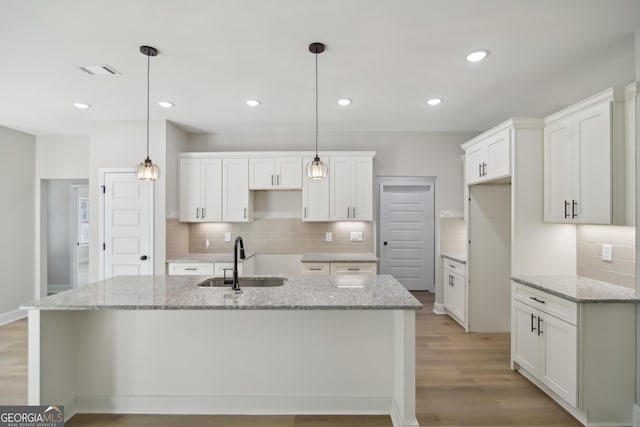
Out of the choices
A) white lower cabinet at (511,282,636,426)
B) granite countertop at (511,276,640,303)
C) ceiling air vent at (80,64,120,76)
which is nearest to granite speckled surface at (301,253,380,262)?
granite countertop at (511,276,640,303)

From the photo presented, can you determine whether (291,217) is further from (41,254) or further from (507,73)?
(41,254)

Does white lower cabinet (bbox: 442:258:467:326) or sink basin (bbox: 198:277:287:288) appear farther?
→ white lower cabinet (bbox: 442:258:467:326)

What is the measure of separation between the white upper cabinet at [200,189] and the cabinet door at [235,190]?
0.07 meters

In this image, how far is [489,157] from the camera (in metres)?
3.53

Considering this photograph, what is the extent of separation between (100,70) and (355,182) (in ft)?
10.1

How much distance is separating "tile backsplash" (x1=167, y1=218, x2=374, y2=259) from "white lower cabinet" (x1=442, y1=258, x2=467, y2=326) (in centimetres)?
112

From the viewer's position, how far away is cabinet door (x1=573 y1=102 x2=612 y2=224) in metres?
2.38

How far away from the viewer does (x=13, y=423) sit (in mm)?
2039

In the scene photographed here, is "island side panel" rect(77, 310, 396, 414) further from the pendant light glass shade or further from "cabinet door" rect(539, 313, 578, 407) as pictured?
"cabinet door" rect(539, 313, 578, 407)

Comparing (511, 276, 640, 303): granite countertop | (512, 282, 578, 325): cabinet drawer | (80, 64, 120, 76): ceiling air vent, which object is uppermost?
(80, 64, 120, 76): ceiling air vent

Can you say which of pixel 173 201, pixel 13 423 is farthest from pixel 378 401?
pixel 173 201

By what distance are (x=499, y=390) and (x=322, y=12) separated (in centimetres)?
323

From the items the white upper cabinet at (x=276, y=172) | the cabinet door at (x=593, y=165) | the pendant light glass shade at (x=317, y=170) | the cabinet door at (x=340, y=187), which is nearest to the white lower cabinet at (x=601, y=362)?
the cabinet door at (x=593, y=165)

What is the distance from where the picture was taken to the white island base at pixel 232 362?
2330 mm
